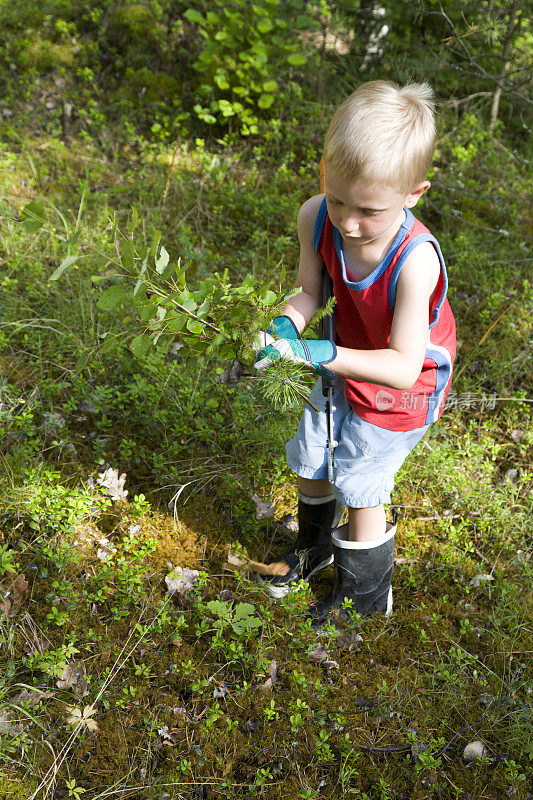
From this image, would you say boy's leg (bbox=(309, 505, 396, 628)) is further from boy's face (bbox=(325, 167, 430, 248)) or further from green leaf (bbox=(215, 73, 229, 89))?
green leaf (bbox=(215, 73, 229, 89))

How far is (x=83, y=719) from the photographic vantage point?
2102mm

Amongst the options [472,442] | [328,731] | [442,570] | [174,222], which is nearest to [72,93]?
[174,222]

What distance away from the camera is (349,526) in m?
2.41

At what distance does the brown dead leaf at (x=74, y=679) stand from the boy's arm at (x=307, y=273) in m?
1.58

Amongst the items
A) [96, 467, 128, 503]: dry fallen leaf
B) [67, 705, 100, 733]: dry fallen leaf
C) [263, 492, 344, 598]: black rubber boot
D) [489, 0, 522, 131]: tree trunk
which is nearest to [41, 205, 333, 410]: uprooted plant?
[263, 492, 344, 598]: black rubber boot

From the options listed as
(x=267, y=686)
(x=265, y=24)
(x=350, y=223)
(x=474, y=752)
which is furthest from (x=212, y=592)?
(x=265, y=24)

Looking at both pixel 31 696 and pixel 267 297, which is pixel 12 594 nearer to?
pixel 31 696

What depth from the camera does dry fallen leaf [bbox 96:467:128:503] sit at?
2.81 metres

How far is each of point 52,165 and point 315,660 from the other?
412 cm

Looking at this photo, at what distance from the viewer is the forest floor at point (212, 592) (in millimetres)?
2107

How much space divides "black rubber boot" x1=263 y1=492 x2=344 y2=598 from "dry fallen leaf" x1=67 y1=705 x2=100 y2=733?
0.87 metres

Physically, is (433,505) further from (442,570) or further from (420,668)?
(420,668)

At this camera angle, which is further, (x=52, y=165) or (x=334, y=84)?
(x=334, y=84)

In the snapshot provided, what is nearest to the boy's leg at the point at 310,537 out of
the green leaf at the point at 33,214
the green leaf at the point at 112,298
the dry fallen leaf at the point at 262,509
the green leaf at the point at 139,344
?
the dry fallen leaf at the point at 262,509
